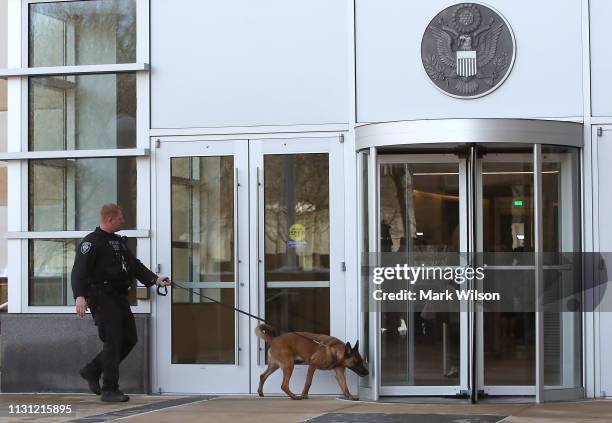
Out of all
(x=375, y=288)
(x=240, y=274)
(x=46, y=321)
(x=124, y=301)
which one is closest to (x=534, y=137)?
(x=375, y=288)

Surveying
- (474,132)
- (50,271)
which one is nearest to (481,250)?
(474,132)

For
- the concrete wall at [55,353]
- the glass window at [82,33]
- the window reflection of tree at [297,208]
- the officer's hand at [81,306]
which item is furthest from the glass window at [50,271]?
the window reflection of tree at [297,208]

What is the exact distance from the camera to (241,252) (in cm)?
1075

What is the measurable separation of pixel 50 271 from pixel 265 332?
2276 mm

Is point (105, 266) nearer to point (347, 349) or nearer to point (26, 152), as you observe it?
point (26, 152)

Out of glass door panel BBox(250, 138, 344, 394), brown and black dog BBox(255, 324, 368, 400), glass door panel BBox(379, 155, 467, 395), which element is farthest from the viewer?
glass door panel BBox(250, 138, 344, 394)

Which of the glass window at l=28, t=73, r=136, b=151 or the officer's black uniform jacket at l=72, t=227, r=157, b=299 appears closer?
the officer's black uniform jacket at l=72, t=227, r=157, b=299

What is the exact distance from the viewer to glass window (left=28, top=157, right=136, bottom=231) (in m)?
11.1

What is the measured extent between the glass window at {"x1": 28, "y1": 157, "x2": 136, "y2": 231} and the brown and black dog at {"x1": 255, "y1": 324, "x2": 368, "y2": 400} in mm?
1946

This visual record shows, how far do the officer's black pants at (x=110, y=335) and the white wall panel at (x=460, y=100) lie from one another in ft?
8.97

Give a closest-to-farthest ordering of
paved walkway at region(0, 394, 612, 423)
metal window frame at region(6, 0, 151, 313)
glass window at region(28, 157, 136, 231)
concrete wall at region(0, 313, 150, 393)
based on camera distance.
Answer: paved walkway at region(0, 394, 612, 423), concrete wall at region(0, 313, 150, 393), metal window frame at region(6, 0, 151, 313), glass window at region(28, 157, 136, 231)

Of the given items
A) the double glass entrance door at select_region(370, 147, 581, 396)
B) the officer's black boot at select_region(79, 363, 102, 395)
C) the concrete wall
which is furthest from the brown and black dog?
the officer's black boot at select_region(79, 363, 102, 395)

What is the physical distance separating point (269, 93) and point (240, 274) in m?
1.67

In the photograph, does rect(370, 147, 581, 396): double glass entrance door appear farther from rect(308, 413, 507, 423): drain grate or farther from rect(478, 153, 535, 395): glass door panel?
rect(308, 413, 507, 423): drain grate
